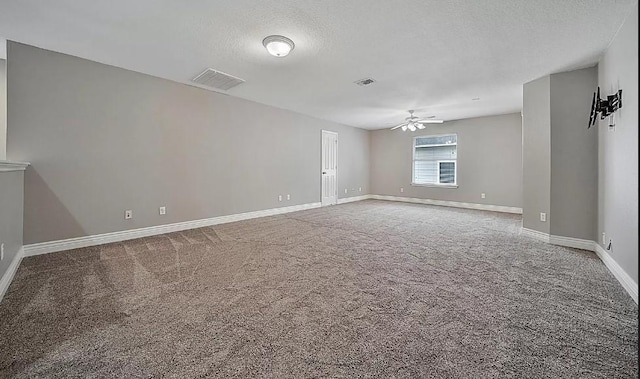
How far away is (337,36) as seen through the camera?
2.96 metres

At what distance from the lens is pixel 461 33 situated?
2.88 meters

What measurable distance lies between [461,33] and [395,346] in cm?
299

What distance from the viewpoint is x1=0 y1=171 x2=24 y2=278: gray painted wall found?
8.13 feet

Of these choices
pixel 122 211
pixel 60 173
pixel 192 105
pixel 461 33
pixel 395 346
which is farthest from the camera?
pixel 192 105

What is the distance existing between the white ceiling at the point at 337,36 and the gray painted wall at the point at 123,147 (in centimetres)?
34

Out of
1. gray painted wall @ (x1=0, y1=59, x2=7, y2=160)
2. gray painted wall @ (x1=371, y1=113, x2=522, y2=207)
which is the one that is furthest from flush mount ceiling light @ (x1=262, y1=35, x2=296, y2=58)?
gray painted wall @ (x1=371, y1=113, x2=522, y2=207)

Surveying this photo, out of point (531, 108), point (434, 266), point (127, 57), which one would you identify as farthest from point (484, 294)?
point (127, 57)

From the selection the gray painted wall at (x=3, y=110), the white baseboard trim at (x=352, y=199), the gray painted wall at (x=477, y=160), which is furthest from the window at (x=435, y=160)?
the gray painted wall at (x=3, y=110)

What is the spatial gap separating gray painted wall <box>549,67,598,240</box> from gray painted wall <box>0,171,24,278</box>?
6.22m

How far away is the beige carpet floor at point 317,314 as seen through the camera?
5.02 ft

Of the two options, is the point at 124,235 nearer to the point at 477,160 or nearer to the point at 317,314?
the point at 317,314

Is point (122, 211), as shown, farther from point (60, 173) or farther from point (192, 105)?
point (192, 105)

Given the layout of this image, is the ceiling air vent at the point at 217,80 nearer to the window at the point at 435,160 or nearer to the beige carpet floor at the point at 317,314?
the beige carpet floor at the point at 317,314

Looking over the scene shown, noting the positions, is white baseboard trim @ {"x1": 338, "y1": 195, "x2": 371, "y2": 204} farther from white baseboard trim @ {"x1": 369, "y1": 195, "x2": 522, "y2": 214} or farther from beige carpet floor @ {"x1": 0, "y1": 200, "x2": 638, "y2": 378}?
beige carpet floor @ {"x1": 0, "y1": 200, "x2": 638, "y2": 378}
